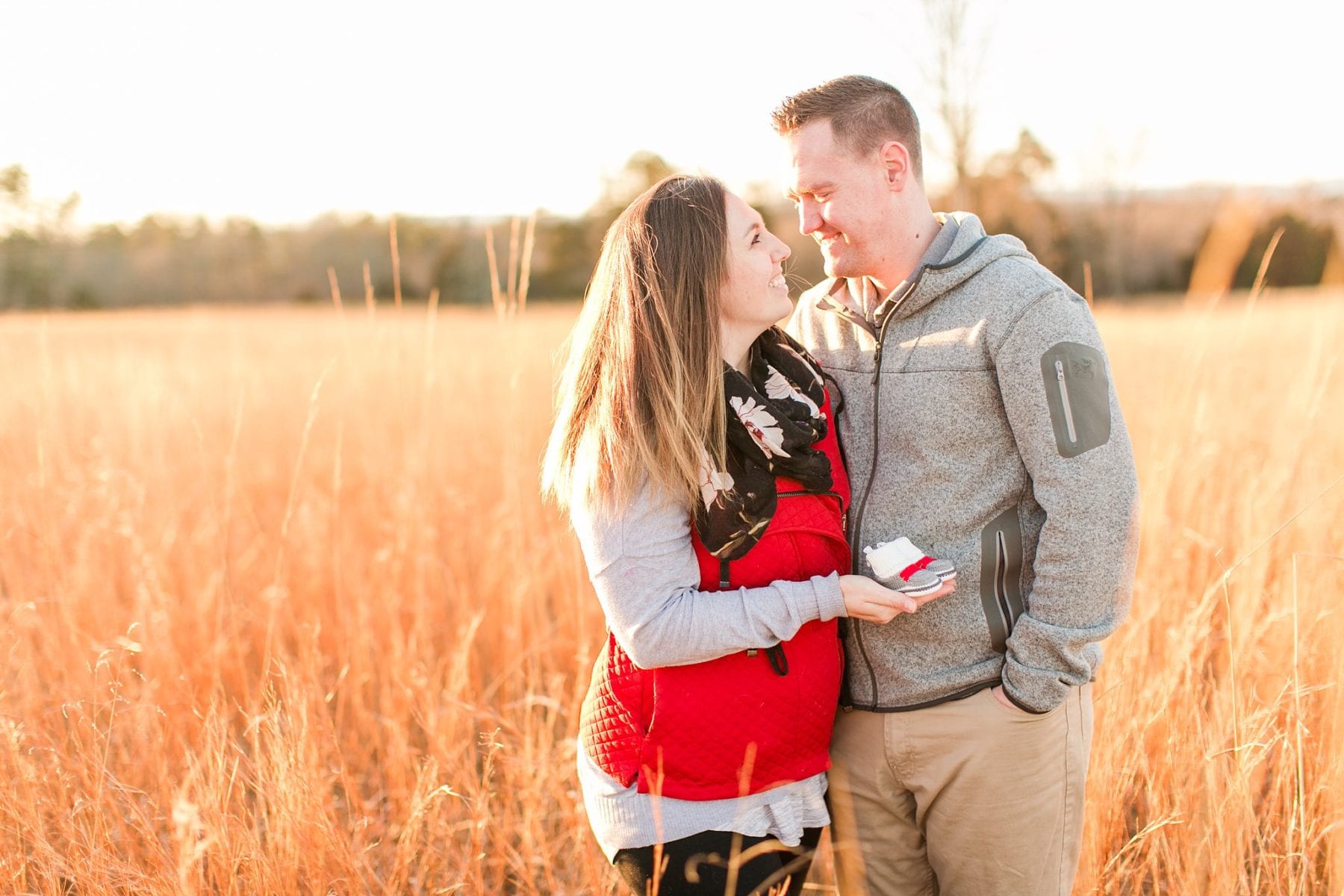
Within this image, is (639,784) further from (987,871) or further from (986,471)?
(986,471)

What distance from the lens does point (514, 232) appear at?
9.27 feet

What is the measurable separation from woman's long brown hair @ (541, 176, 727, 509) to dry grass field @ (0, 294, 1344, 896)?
40 centimetres

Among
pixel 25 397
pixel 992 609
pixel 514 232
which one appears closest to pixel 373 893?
pixel 992 609

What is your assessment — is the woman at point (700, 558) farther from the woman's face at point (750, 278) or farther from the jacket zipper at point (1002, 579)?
the jacket zipper at point (1002, 579)

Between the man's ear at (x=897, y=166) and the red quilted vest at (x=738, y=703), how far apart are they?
630mm

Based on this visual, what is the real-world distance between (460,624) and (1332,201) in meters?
7.22

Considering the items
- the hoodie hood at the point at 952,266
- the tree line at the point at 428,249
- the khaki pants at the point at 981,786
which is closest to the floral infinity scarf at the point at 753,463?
the hoodie hood at the point at 952,266

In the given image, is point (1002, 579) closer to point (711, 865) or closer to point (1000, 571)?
point (1000, 571)

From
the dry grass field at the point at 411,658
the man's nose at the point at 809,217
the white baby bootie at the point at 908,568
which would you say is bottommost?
the dry grass field at the point at 411,658

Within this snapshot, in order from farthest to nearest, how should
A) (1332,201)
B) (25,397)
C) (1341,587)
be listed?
(1332,201) < (25,397) < (1341,587)

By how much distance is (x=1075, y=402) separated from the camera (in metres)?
1.54

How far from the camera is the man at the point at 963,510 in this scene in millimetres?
1555

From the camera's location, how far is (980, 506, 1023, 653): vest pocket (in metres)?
1.64

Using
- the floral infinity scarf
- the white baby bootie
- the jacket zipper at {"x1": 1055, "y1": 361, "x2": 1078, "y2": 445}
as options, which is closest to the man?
the jacket zipper at {"x1": 1055, "y1": 361, "x2": 1078, "y2": 445}
